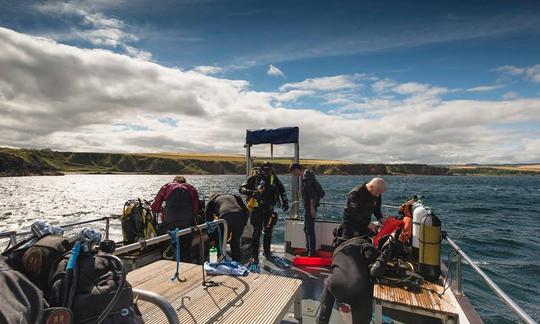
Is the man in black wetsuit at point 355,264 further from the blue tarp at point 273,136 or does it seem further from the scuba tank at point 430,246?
the blue tarp at point 273,136

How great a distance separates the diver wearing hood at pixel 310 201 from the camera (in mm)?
8055

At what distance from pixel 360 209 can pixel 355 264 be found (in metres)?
1.06

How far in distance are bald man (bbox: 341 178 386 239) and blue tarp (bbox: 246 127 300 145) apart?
432 cm

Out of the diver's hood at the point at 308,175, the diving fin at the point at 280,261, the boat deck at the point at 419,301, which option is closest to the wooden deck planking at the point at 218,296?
the boat deck at the point at 419,301

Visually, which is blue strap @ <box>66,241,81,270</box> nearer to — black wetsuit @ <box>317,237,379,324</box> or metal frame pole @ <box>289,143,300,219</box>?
black wetsuit @ <box>317,237,379,324</box>

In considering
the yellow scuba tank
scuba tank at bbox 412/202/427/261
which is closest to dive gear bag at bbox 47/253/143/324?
scuba tank at bbox 412/202/427/261

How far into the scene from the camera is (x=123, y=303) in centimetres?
203

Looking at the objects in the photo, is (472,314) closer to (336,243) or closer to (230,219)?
(336,243)

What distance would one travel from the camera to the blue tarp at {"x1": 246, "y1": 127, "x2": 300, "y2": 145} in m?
9.41

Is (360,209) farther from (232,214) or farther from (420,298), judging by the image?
(232,214)

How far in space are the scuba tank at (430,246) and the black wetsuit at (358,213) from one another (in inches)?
33.2

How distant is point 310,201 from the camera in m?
8.04

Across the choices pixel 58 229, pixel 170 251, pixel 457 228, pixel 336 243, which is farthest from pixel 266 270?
pixel 457 228

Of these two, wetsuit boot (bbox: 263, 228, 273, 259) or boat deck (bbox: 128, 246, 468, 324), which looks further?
wetsuit boot (bbox: 263, 228, 273, 259)
